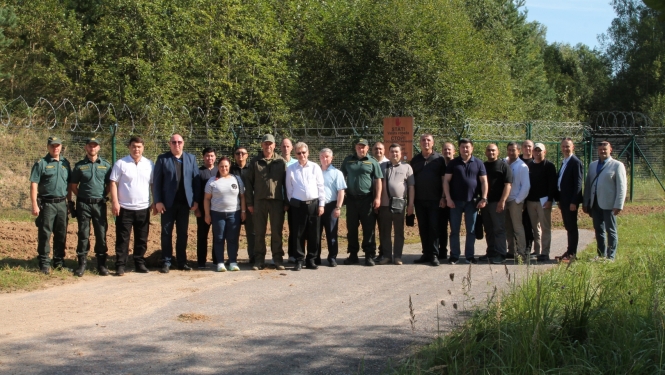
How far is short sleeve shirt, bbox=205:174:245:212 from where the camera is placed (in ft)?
33.5

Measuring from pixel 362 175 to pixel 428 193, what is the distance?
108cm

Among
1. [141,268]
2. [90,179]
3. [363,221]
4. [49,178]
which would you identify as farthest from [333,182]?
[49,178]

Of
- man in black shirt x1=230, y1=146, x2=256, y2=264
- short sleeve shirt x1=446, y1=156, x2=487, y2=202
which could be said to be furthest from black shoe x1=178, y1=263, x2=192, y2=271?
short sleeve shirt x1=446, y1=156, x2=487, y2=202

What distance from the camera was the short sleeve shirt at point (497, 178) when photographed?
11.1m

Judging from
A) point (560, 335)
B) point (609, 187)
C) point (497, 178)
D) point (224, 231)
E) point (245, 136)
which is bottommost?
point (560, 335)

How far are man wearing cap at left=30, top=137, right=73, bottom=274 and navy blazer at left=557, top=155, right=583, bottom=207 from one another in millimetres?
7198

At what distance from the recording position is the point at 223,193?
33.5 ft

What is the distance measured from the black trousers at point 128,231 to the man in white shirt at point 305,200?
205 cm

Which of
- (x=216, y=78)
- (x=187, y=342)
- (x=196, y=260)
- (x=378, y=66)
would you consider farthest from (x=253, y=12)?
(x=187, y=342)

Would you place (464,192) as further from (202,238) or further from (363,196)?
(202,238)

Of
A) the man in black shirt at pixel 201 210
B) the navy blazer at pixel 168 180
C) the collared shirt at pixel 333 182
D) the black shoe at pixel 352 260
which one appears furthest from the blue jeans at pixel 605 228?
the navy blazer at pixel 168 180

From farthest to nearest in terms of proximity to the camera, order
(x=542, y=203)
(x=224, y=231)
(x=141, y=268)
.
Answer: (x=542, y=203) → (x=224, y=231) → (x=141, y=268)

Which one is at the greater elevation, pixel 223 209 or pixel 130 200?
pixel 130 200

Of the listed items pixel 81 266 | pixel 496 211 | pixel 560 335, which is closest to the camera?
pixel 560 335
